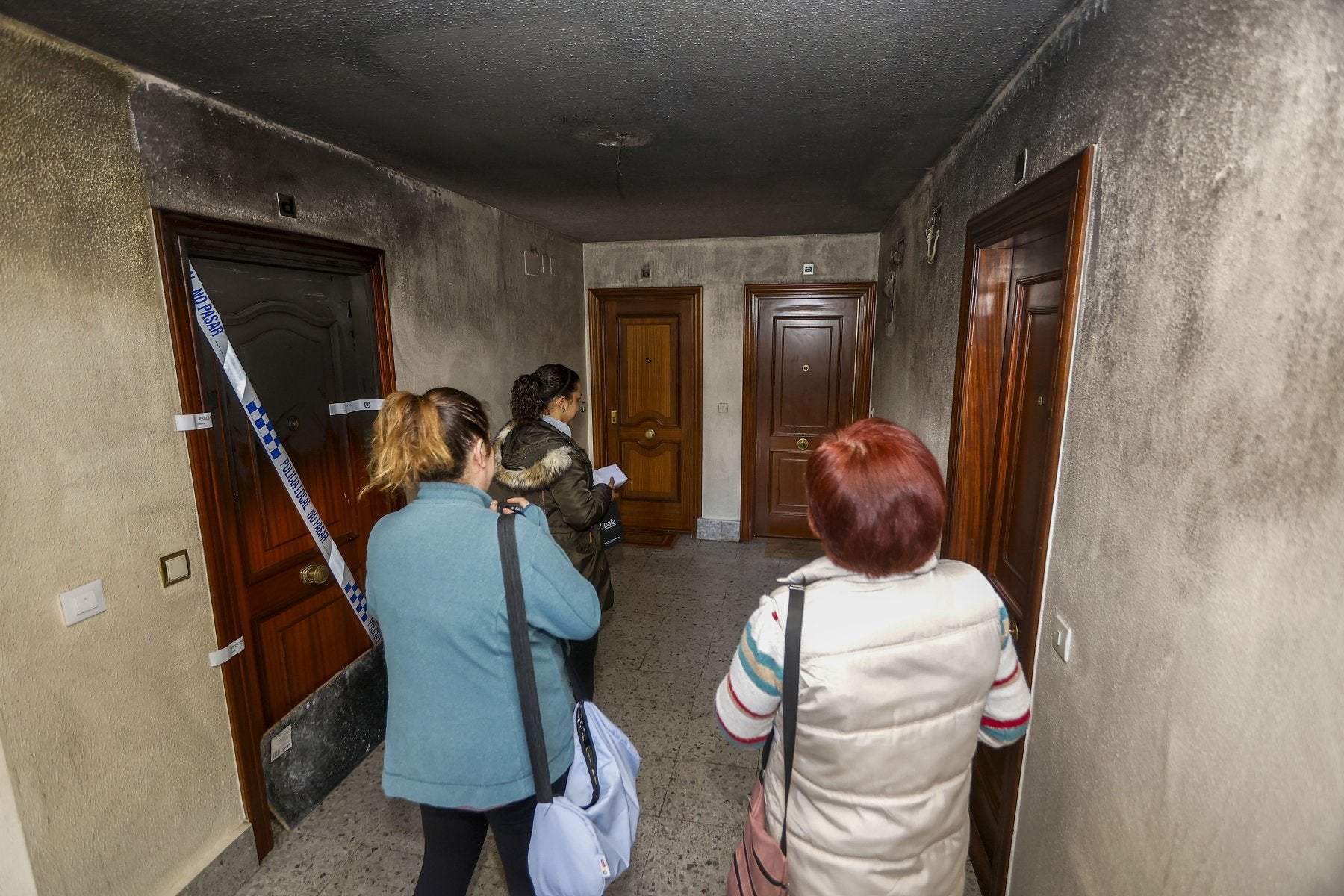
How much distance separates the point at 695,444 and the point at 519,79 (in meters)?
3.53

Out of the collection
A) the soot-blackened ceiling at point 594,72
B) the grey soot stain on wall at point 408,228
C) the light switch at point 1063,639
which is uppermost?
the soot-blackened ceiling at point 594,72

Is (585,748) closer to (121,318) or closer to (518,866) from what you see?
(518,866)

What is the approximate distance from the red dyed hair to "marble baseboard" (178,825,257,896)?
2145 millimetres

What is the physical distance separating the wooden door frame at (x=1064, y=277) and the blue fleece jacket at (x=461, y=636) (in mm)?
1073

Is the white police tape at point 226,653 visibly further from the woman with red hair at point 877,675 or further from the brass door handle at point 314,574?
the woman with red hair at point 877,675

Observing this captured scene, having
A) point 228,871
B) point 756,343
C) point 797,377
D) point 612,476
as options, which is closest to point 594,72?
point 612,476

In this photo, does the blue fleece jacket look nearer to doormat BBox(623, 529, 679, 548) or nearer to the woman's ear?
the woman's ear

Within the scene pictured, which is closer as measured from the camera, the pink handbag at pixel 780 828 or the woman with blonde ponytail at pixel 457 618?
the pink handbag at pixel 780 828

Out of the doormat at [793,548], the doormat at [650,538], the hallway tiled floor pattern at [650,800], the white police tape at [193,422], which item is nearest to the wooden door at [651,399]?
the doormat at [650,538]

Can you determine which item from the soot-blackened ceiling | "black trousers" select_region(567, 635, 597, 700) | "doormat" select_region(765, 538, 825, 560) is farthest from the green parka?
"doormat" select_region(765, 538, 825, 560)

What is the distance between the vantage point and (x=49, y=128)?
1467 mm

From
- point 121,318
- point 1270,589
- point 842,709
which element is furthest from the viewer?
point 121,318

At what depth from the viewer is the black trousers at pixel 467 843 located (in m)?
1.38

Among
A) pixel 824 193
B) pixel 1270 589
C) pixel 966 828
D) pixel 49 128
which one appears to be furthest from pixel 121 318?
pixel 824 193
